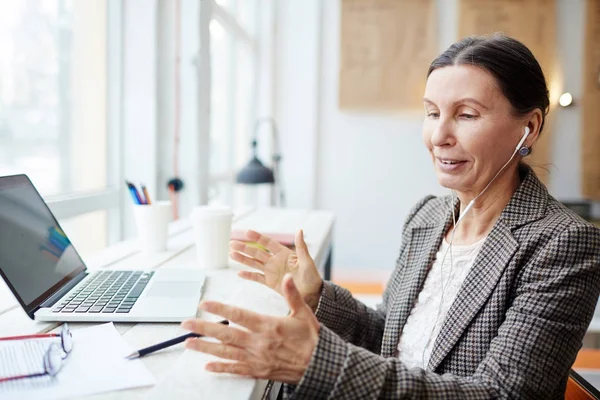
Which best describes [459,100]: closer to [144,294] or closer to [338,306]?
[338,306]

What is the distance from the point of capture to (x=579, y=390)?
1022mm

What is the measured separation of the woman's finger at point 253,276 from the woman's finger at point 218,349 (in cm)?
33

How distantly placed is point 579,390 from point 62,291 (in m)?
0.94

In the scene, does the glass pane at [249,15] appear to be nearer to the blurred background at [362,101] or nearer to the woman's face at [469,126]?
the blurred background at [362,101]

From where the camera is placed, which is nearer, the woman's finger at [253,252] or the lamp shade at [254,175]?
the woman's finger at [253,252]

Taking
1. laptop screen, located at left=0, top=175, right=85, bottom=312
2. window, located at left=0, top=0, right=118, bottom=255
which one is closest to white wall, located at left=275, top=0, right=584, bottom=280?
window, located at left=0, top=0, right=118, bottom=255

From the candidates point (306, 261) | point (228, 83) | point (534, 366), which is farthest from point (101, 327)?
point (228, 83)

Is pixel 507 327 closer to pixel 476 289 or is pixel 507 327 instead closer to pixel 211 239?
pixel 476 289

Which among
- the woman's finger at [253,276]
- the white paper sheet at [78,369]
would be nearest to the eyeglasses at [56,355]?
the white paper sheet at [78,369]

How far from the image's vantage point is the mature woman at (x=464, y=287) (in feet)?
2.51

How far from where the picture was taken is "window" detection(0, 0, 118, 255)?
1.41m

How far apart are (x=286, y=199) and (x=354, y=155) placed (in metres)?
0.62

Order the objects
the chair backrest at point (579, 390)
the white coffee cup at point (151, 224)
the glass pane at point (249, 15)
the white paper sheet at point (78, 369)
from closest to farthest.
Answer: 1. the white paper sheet at point (78, 369)
2. the chair backrest at point (579, 390)
3. the white coffee cup at point (151, 224)
4. the glass pane at point (249, 15)

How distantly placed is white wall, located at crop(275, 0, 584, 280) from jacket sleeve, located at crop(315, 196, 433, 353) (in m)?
2.90
